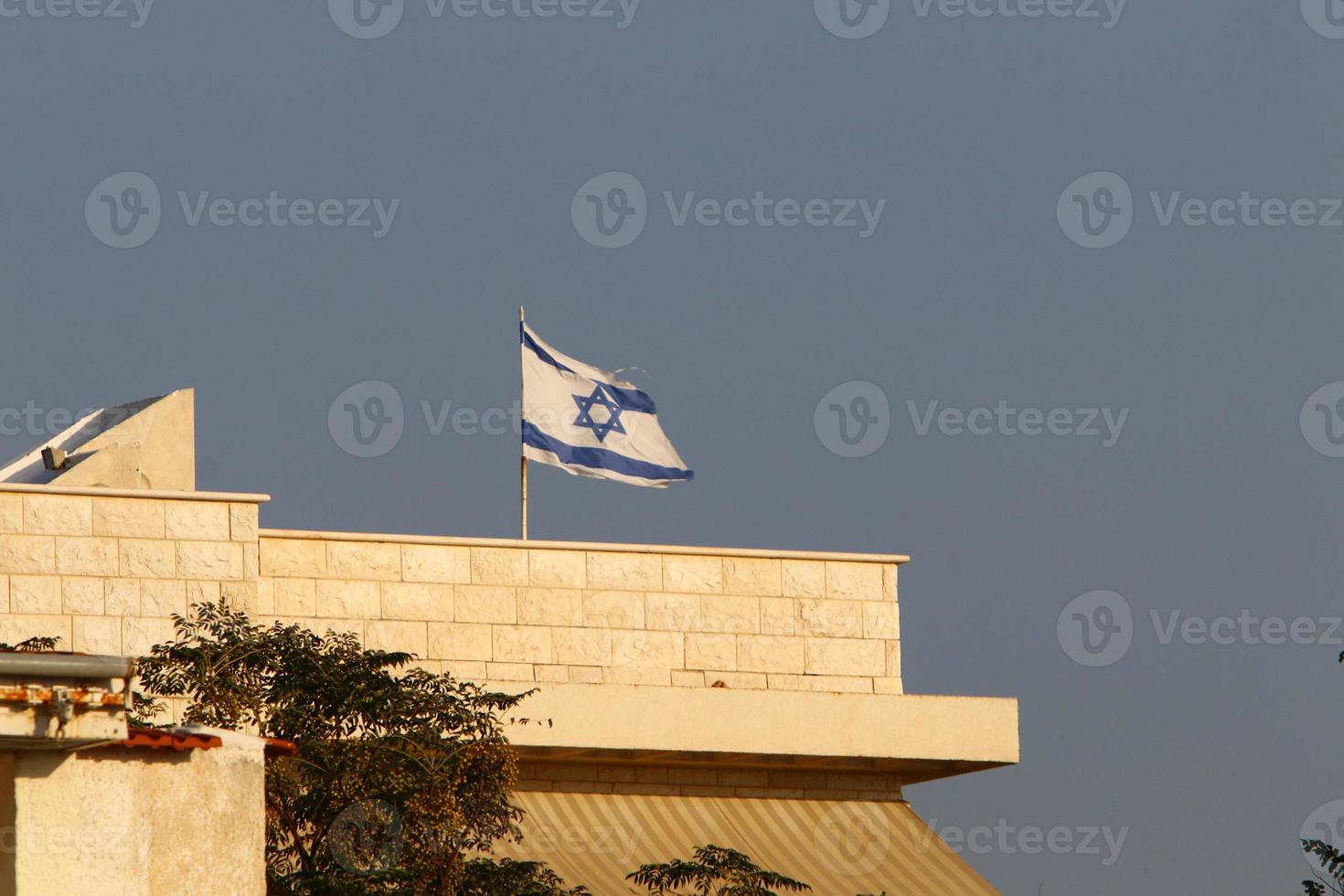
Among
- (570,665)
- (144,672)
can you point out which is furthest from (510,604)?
(144,672)

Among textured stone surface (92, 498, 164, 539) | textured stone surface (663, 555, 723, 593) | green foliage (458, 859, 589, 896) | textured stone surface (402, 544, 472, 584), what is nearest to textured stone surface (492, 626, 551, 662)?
textured stone surface (402, 544, 472, 584)

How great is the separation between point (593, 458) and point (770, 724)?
3459 millimetres

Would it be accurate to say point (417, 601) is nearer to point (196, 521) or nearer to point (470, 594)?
point (470, 594)

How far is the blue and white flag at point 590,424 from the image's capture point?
25.5 meters

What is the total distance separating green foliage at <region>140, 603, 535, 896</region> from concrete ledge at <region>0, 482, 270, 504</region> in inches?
182

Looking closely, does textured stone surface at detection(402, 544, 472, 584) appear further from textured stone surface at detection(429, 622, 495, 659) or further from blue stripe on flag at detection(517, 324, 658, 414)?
blue stripe on flag at detection(517, 324, 658, 414)

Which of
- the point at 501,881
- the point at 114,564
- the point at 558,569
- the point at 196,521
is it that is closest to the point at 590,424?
the point at 558,569

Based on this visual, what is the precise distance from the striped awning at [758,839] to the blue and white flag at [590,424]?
353 centimetres

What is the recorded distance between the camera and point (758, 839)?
25.8m

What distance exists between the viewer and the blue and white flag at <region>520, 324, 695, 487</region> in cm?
2550

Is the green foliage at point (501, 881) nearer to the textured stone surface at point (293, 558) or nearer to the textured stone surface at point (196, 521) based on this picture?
the textured stone surface at point (293, 558)

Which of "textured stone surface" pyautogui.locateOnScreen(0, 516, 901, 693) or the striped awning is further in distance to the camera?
the striped awning

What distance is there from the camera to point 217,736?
12.8 m

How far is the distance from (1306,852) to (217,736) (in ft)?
25.6
